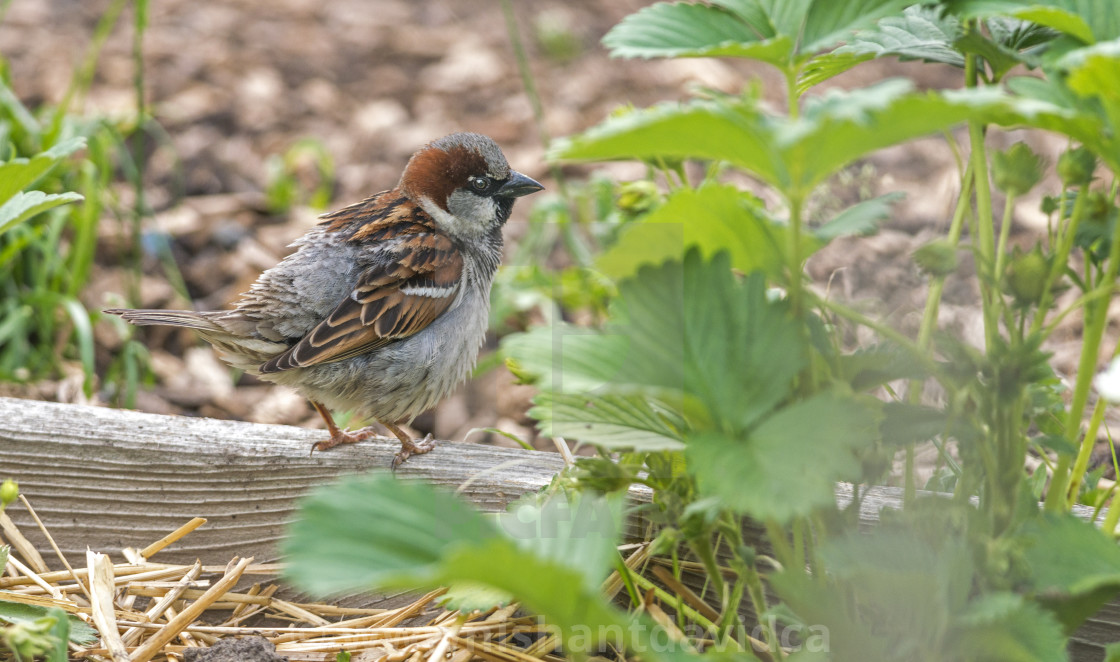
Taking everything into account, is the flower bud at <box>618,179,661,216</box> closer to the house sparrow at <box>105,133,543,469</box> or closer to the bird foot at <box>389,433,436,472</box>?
the house sparrow at <box>105,133,543,469</box>

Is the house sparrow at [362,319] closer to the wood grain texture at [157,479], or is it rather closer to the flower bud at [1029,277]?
the wood grain texture at [157,479]

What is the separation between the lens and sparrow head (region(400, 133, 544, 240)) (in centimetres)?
287

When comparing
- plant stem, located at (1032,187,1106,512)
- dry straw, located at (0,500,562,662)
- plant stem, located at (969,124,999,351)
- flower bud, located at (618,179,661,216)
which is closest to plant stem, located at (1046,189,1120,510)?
plant stem, located at (1032,187,1106,512)

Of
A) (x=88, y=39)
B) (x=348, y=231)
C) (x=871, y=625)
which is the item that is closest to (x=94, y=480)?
(x=348, y=231)

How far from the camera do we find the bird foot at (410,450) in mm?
2096

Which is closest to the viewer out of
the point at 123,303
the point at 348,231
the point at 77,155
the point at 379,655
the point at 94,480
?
the point at 379,655

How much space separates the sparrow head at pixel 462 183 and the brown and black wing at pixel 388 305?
6.6 inches

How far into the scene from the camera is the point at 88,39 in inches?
197

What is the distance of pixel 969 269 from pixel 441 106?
110 inches

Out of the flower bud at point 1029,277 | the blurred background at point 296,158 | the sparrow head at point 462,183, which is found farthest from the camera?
the blurred background at point 296,158

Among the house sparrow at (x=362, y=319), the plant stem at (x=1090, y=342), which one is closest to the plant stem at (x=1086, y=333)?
the plant stem at (x=1090, y=342)

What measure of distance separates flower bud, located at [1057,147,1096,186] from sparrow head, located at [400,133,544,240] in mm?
1844

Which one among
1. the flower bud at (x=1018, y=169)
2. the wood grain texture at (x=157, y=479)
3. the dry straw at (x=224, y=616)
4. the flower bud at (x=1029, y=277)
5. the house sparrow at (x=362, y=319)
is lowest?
the dry straw at (x=224, y=616)

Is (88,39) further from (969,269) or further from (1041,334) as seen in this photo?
(1041,334)
